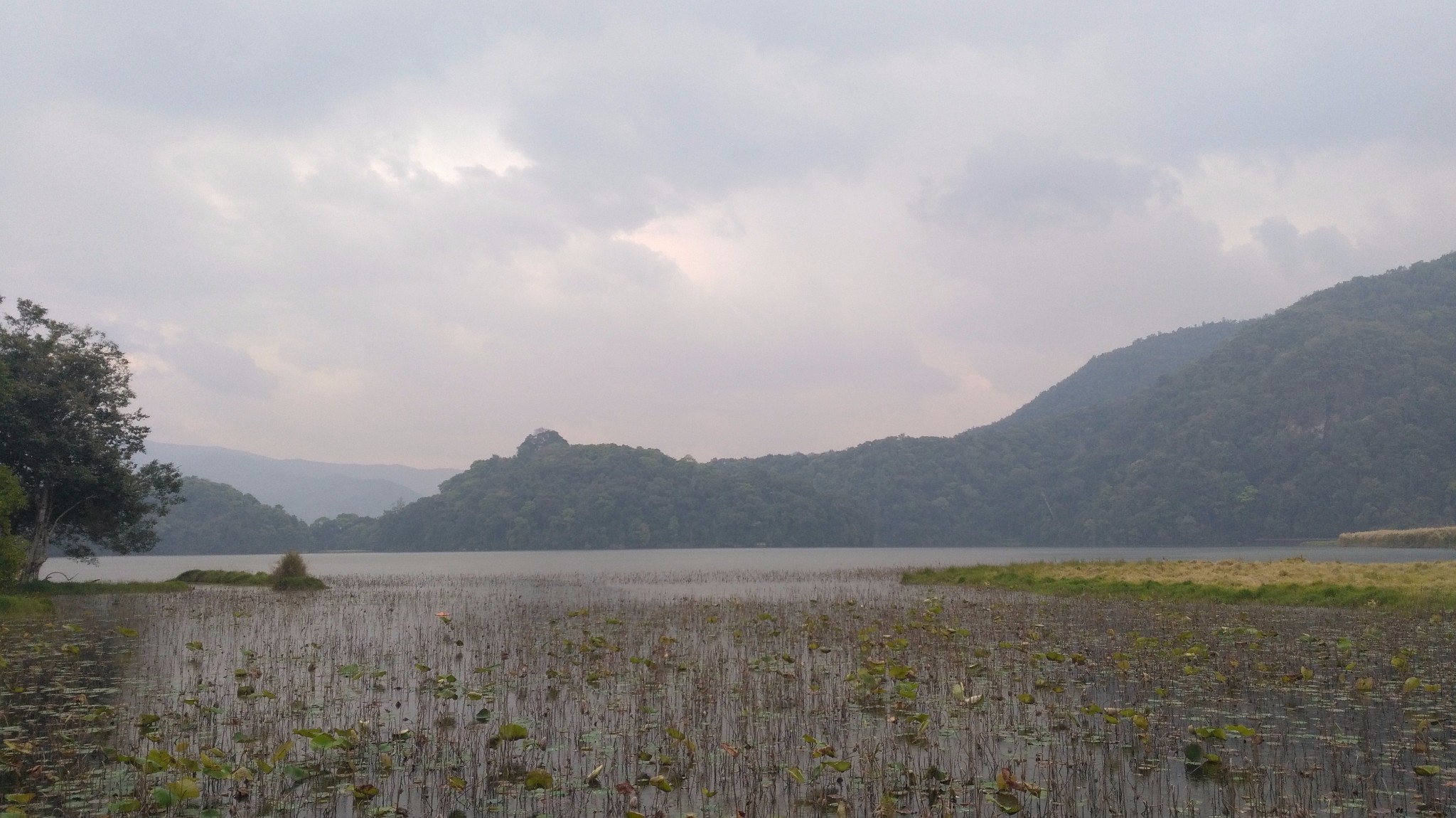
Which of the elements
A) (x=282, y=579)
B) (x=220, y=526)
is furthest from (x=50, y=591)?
(x=220, y=526)

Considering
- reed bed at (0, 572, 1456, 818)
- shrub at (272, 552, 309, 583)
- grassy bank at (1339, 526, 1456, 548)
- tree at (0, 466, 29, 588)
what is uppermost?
tree at (0, 466, 29, 588)

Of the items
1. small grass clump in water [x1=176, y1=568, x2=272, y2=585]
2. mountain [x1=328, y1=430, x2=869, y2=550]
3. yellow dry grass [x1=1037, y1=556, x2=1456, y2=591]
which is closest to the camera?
yellow dry grass [x1=1037, y1=556, x2=1456, y2=591]

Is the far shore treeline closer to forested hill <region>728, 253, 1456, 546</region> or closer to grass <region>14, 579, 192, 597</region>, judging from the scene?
forested hill <region>728, 253, 1456, 546</region>

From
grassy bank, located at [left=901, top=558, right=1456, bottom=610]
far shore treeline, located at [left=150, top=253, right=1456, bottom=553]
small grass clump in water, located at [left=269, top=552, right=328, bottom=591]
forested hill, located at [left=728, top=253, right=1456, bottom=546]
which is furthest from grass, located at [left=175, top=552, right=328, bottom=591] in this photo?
forested hill, located at [left=728, top=253, right=1456, bottom=546]

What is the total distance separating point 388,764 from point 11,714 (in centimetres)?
→ 585

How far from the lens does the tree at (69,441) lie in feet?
105

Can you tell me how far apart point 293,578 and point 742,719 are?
31877 millimetres

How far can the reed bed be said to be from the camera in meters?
8.38

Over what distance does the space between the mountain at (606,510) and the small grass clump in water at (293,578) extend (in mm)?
96888

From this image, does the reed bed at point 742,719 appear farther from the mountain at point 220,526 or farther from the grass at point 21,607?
the mountain at point 220,526

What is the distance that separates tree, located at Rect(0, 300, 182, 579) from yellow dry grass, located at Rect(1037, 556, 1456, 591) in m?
36.7

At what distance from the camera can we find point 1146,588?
30031mm

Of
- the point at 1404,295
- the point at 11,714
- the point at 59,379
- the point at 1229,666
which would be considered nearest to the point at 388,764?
the point at 11,714

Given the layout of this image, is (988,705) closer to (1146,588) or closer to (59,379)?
(1146,588)
